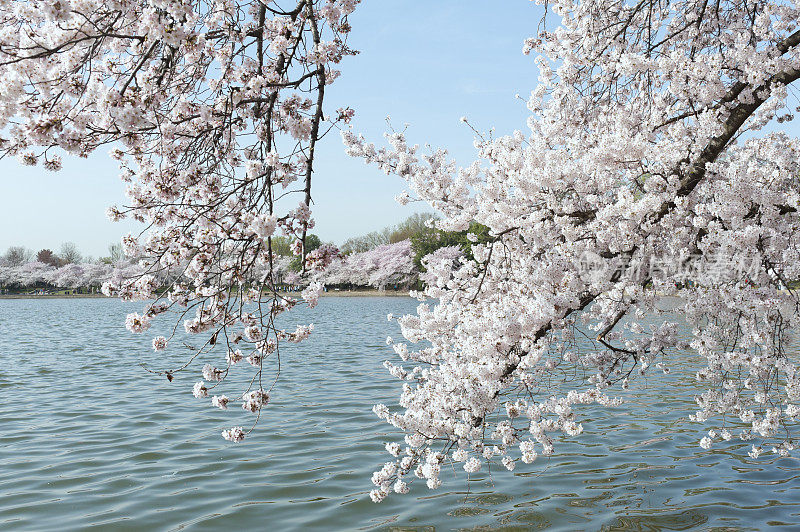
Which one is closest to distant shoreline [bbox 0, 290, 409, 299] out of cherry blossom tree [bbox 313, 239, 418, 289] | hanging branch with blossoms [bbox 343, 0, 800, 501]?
cherry blossom tree [bbox 313, 239, 418, 289]

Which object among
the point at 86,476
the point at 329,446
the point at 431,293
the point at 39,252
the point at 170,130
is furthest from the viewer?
the point at 39,252

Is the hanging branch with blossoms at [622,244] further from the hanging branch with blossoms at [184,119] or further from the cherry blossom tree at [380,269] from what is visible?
the cherry blossom tree at [380,269]

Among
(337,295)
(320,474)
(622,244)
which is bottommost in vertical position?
(320,474)

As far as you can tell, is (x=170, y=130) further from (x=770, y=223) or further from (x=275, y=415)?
(x=275, y=415)

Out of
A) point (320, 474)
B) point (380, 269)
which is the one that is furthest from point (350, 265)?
point (320, 474)

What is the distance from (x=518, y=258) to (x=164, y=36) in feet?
10.6

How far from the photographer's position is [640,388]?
11.3 m

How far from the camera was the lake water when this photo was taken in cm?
544

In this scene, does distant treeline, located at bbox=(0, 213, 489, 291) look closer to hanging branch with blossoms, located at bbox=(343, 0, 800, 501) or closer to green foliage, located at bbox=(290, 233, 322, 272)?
green foliage, located at bbox=(290, 233, 322, 272)

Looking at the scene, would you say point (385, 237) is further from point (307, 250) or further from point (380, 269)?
point (307, 250)

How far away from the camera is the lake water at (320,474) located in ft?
17.8

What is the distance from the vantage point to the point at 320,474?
6.57m

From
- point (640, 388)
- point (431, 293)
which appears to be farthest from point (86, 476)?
point (640, 388)

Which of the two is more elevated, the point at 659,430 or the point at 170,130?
the point at 170,130
